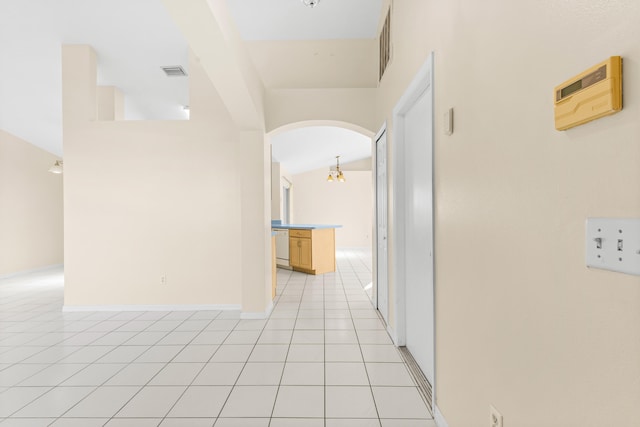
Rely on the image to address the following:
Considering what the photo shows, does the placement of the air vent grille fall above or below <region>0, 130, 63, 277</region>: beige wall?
above

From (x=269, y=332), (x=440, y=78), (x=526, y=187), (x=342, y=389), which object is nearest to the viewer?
(x=526, y=187)

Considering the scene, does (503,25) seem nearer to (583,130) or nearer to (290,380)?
(583,130)

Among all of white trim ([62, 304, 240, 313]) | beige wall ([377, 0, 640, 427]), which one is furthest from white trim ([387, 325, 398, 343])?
white trim ([62, 304, 240, 313])

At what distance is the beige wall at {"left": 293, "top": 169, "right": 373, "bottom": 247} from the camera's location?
1085 cm

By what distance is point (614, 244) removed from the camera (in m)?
0.72

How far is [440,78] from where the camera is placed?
1.75 metres

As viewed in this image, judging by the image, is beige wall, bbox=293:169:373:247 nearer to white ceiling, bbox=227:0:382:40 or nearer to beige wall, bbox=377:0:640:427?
white ceiling, bbox=227:0:382:40

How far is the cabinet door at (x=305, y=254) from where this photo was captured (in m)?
6.38

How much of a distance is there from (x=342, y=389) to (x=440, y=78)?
6.74 ft

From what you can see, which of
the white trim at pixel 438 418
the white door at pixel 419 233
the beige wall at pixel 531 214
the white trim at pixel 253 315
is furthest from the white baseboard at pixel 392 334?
the white trim at pixel 253 315

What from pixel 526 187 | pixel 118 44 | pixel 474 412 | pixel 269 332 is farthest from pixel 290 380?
pixel 118 44

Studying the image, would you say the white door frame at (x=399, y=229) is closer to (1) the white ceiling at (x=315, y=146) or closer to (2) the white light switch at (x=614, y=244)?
(2) the white light switch at (x=614, y=244)

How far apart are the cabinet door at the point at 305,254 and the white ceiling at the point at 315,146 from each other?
2.08 meters

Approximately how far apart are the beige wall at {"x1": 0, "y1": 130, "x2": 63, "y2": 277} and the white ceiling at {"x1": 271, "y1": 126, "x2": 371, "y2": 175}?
16.8ft
